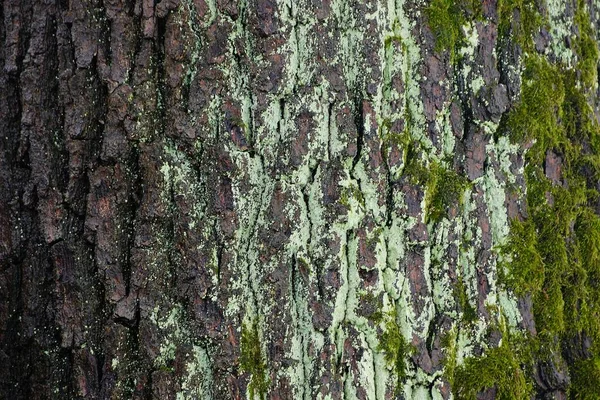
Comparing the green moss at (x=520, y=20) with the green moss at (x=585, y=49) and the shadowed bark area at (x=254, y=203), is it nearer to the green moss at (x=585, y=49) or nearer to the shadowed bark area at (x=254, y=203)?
the shadowed bark area at (x=254, y=203)

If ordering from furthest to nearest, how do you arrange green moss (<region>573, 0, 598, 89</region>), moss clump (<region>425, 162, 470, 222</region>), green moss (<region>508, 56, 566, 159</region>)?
green moss (<region>573, 0, 598, 89</region>)
green moss (<region>508, 56, 566, 159</region>)
moss clump (<region>425, 162, 470, 222</region>)

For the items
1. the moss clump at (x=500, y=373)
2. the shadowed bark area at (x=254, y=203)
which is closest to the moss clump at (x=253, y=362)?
the shadowed bark area at (x=254, y=203)

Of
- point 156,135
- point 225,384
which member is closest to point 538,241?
point 225,384

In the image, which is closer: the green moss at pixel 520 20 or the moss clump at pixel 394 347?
the moss clump at pixel 394 347

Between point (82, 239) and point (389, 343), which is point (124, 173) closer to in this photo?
point (82, 239)

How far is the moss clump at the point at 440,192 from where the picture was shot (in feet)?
5.83

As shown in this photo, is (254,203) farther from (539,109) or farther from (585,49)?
(585,49)

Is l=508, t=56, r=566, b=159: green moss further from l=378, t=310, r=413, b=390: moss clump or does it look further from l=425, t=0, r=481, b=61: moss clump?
l=378, t=310, r=413, b=390: moss clump

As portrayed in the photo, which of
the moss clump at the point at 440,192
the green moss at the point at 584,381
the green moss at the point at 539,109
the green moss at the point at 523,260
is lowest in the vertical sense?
the green moss at the point at 584,381

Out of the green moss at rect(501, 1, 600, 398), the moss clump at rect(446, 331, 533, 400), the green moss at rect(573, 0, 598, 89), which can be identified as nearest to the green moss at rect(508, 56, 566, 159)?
the green moss at rect(501, 1, 600, 398)

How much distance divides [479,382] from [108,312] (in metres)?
0.92

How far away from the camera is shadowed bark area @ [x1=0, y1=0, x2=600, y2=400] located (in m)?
1.67

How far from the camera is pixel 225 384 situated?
1.66 m

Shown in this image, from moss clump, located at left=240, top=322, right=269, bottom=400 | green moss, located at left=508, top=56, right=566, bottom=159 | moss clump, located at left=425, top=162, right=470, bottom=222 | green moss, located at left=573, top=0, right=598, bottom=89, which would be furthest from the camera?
green moss, located at left=573, top=0, right=598, bottom=89
